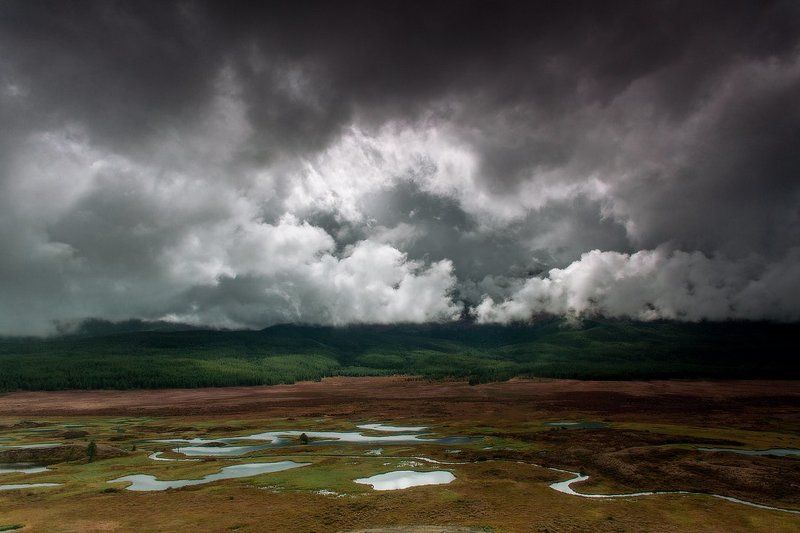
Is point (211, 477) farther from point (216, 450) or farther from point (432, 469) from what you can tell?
point (432, 469)

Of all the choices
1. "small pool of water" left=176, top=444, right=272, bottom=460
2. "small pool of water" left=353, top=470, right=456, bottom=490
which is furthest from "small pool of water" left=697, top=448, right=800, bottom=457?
"small pool of water" left=176, top=444, right=272, bottom=460

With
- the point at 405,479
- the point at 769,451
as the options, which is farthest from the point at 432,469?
the point at 769,451

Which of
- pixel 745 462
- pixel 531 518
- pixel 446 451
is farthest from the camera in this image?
pixel 446 451

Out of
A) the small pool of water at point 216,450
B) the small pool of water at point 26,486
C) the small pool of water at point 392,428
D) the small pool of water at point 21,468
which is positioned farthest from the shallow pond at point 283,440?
the small pool of water at point 26,486

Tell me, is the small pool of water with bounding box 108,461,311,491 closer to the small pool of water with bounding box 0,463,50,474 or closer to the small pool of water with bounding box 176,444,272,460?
the small pool of water with bounding box 176,444,272,460

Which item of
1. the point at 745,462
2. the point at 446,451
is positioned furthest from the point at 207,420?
the point at 745,462

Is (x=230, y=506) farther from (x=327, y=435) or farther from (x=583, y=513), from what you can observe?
(x=327, y=435)
